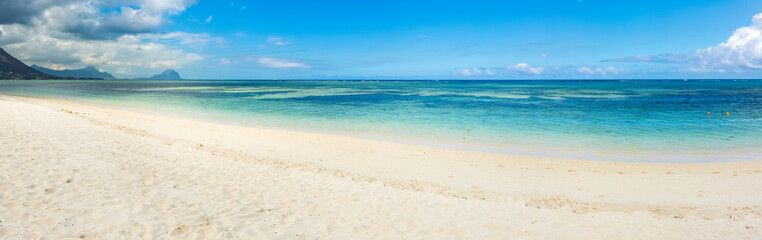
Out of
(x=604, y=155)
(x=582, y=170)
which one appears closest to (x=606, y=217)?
(x=582, y=170)

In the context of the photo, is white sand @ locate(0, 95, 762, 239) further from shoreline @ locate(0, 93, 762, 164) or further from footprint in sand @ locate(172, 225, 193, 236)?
shoreline @ locate(0, 93, 762, 164)

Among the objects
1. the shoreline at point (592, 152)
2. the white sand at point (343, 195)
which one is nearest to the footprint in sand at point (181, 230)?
the white sand at point (343, 195)

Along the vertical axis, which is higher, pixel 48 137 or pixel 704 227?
pixel 48 137

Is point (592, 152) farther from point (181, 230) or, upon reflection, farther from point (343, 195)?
point (181, 230)

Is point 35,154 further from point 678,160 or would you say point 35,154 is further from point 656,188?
point 678,160

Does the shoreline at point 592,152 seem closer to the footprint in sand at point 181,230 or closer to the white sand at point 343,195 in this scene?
the white sand at point 343,195

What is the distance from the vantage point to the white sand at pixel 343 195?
563cm

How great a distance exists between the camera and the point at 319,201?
712cm

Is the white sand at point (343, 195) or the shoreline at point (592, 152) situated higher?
the white sand at point (343, 195)

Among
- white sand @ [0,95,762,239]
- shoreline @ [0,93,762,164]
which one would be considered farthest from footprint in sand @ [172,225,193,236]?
shoreline @ [0,93,762,164]

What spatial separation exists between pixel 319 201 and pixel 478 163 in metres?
6.13

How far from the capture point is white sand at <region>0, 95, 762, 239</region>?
5629 mm

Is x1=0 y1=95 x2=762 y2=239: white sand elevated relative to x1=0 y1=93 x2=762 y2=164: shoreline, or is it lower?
elevated

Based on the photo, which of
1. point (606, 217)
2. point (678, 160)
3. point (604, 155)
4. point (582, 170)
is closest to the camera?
point (606, 217)
